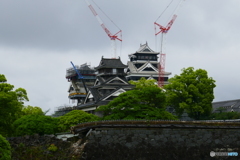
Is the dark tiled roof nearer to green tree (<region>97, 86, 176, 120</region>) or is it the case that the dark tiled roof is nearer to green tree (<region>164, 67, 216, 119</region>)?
green tree (<region>164, 67, 216, 119</region>)

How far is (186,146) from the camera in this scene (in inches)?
1187

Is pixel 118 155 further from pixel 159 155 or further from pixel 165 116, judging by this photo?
pixel 165 116

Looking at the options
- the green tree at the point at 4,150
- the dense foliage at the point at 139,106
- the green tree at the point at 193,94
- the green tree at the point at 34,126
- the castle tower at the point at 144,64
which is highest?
the castle tower at the point at 144,64

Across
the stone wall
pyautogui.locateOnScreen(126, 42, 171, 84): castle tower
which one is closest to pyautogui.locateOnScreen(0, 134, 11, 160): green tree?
the stone wall

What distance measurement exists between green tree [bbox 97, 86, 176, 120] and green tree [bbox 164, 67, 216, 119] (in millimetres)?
Answer: 17635

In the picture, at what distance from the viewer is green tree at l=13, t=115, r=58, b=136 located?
3888 centimetres

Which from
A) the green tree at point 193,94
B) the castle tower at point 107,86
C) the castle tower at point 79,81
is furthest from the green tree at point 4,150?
the castle tower at point 79,81

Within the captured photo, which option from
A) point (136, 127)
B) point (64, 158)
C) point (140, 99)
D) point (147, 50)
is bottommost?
point (64, 158)

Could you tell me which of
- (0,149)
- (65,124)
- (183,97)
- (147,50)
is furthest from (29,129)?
(147,50)

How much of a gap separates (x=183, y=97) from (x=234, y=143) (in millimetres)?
38576

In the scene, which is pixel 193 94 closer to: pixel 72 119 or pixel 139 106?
pixel 139 106

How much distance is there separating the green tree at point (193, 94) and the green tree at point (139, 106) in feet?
57.9

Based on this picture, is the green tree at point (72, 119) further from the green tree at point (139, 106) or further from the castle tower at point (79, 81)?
the castle tower at point (79, 81)

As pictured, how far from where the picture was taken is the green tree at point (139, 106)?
46.0 meters
